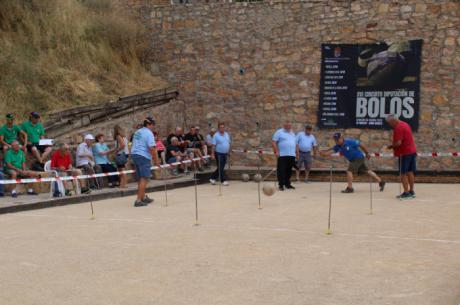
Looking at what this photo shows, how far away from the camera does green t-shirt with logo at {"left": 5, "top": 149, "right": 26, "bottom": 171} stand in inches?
498

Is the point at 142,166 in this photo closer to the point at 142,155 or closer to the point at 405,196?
the point at 142,155

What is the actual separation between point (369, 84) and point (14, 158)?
32.4 ft

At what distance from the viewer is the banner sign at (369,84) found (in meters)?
17.8

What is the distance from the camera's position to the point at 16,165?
501 inches

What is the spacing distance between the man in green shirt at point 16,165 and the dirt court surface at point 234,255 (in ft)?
6.34

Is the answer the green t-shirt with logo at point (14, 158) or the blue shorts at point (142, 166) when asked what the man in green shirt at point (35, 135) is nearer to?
the green t-shirt with logo at point (14, 158)

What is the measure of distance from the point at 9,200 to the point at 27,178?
1.19 m

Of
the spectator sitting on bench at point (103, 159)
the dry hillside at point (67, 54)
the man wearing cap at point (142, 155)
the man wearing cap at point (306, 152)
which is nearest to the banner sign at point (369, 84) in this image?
the man wearing cap at point (306, 152)

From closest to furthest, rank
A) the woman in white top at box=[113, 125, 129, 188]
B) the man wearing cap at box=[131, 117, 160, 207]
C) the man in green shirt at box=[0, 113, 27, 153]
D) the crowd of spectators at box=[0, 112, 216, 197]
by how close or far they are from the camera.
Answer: the man wearing cap at box=[131, 117, 160, 207] → the crowd of spectators at box=[0, 112, 216, 197] → the man in green shirt at box=[0, 113, 27, 153] → the woman in white top at box=[113, 125, 129, 188]

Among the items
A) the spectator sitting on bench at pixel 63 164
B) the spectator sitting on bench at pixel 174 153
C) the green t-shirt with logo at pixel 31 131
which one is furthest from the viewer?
the spectator sitting on bench at pixel 174 153

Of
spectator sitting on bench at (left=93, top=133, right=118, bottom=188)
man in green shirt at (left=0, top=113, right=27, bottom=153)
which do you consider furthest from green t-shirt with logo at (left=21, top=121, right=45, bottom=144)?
spectator sitting on bench at (left=93, top=133, right=118, bottom=188)

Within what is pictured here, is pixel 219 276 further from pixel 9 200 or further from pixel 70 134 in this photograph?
pixel 70 134

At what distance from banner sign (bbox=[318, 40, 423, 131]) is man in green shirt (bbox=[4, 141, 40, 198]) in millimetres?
8887

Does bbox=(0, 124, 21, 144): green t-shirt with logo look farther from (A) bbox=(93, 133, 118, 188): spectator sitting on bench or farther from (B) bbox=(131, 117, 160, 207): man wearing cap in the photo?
(B) bbox=(131, 117, 160, 207): man wearing cap
